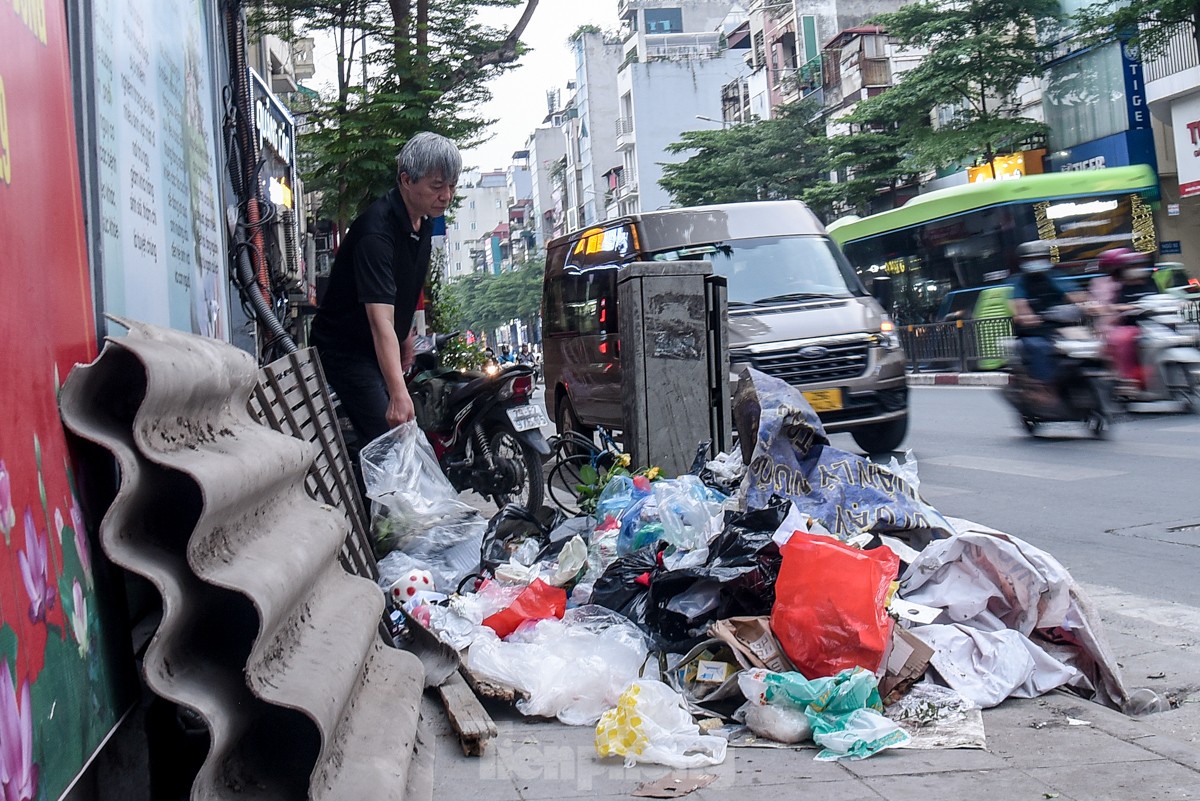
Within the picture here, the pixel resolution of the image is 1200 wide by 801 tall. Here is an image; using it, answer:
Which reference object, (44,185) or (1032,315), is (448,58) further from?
(44,185)

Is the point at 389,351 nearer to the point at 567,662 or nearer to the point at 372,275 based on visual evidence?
the point at 372,275

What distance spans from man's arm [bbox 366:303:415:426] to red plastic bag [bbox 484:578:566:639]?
3.29 ft

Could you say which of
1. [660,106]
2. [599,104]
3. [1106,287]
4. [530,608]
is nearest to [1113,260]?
[1106,287]

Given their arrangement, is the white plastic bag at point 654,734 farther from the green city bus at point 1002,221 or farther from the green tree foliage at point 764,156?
the green tree foliage at point 764,156

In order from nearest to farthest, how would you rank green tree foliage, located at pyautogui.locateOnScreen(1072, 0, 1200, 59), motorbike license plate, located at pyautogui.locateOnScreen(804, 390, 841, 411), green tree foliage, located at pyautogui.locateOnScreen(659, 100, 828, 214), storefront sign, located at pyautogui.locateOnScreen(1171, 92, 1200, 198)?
1. motorbike license plate, located at pyautogui.locateOnScreen(804, 390, 841, 411)
2. green tree foliage, located at pyautogui.locateOnScreen(1072, 0, 1200, 59)
3. storefront sign, located at pyautogui.locateOnScreen(1171, 92, 1200, 198)
4. green tree foliage, located at pyautogui.locateOnScreen(659, 100, 828, 214)

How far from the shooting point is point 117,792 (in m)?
2.38

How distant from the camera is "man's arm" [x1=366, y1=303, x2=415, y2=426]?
5.04 m

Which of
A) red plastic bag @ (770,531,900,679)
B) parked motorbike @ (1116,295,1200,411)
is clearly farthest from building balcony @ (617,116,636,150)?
red plastic bag @ (770,531,900,679)

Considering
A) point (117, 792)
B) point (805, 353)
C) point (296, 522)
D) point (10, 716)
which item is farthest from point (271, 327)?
point (10, 716)

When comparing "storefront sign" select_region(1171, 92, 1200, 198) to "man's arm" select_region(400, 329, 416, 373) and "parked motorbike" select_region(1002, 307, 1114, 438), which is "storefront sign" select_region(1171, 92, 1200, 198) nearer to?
"parked motorbike" select_region(1002, 307, 1114, 438)

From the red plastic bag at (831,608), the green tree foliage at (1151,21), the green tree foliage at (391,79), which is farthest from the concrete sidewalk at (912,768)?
the green tree foliage at (1151,21)

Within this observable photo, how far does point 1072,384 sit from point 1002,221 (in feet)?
36.5

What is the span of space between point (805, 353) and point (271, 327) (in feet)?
14.1

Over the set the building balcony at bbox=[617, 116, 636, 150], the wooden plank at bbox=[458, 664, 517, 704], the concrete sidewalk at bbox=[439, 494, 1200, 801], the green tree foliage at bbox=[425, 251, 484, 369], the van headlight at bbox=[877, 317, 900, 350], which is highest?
the building balcony at bbox=[617, 116, 636, 150]
